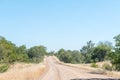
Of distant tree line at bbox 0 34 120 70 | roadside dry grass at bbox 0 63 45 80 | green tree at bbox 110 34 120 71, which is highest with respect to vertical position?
distant tree line at bbox 0 34 120 70

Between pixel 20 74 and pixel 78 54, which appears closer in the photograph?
pixel 20 74

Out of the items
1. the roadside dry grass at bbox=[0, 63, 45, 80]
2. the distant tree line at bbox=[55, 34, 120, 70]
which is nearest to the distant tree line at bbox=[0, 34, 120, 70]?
the distant tree line at bbox=[55, 34, 120, 70]

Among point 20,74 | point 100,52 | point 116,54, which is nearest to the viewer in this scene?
point 20,74

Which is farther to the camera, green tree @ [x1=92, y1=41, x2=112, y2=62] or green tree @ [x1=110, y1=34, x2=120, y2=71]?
green tree @ [x1=92, y1=41, x2=112, y2=62]

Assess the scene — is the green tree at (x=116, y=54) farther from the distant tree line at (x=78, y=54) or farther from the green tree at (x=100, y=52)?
the green tree at (x=100, y=52)

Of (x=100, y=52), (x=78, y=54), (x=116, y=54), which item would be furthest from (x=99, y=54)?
(x=116, y=54)

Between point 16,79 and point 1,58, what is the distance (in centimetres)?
7251

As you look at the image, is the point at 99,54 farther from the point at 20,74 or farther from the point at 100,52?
the point at 20,74

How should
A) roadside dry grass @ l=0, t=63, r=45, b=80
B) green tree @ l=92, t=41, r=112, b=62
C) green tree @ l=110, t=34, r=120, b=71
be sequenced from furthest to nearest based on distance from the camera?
green tree @ l=92, t=41, r=112, b=62
green tree @ l=110, t=34, r=120, b=71
roadside dry grass @ l=0, t=63, r=45, b=80

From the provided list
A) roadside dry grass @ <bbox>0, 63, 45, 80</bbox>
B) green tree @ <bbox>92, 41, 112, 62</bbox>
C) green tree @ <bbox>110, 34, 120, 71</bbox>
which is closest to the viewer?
roadside dry grass @ <bbox>0, 63, 45, 80</bbox>

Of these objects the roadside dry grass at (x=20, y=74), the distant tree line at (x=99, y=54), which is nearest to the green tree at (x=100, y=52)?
the distant tree line at (x=99, y=54)

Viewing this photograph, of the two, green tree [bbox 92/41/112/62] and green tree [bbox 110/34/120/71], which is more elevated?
green tree [bbox 92/41/112/62]

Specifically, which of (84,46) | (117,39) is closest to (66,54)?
(84,46)

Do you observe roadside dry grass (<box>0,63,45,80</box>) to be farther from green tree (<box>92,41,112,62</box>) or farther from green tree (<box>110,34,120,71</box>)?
green tree (<box>92,41,112,62</box>)
